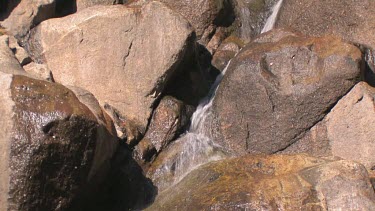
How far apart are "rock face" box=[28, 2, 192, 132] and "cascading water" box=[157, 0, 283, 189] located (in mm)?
564

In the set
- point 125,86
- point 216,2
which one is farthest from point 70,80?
point 216,2

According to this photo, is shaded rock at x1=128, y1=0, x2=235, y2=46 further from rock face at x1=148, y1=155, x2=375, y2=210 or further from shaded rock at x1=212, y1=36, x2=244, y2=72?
rock face at x1=148, y1=155, x2=375, y2=210

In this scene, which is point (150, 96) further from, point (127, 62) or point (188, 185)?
point (188, 185)

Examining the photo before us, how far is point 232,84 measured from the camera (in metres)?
8.42

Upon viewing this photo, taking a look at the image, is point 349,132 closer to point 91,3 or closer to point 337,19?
point 337,19

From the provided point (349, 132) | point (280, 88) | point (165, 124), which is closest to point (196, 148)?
point (165, 124)

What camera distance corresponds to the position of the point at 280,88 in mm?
8094

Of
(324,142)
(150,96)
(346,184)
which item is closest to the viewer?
(346,184)

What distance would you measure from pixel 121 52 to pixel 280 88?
2.07 m

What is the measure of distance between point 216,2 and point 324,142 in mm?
2920

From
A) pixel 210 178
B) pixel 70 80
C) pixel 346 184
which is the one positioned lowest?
pixel 70 80

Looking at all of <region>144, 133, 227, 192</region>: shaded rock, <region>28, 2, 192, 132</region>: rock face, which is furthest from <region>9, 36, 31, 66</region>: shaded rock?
<region>144, 133, 227, 192</region>: shaded rock

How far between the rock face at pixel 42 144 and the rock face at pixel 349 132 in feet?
8.34

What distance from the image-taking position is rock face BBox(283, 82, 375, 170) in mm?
7738
